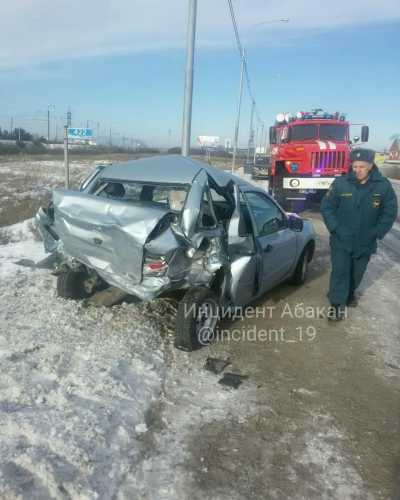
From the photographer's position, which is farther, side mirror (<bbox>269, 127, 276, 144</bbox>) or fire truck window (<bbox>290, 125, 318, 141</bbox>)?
side mirror (<bbox>269, 127, 276, 144</bbox>)

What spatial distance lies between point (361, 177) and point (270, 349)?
217 centimetres

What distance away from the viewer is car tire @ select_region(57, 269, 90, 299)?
194 inches

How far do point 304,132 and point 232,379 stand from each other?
11.4m

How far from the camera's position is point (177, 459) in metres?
2.85

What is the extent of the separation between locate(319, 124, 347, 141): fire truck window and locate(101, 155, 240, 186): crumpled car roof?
32.5 ft

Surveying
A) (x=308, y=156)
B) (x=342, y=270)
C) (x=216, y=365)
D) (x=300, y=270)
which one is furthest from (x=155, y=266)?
(x=308, y=156)

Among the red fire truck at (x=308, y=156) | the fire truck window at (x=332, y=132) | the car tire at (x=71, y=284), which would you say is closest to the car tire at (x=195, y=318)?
the car tire at (x=71, y=284)

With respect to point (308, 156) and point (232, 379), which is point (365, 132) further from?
point (232, 379)

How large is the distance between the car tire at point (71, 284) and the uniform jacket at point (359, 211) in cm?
289

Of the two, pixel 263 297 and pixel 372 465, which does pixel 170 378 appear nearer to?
pixel 372 465

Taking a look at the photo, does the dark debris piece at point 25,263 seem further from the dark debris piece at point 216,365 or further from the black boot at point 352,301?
the black boot at point 352,301

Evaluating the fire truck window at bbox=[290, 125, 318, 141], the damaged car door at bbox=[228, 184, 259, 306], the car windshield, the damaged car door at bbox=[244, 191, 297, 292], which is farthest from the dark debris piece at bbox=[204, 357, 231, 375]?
the fire truck window at bbox=[290, 125, 318, 141]

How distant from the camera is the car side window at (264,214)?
5137 millimetres

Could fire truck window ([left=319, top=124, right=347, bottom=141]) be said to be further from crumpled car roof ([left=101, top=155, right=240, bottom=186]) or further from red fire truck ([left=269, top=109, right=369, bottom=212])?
crumpled car roof ([left=101, top=155, right=240, bottom=186])
